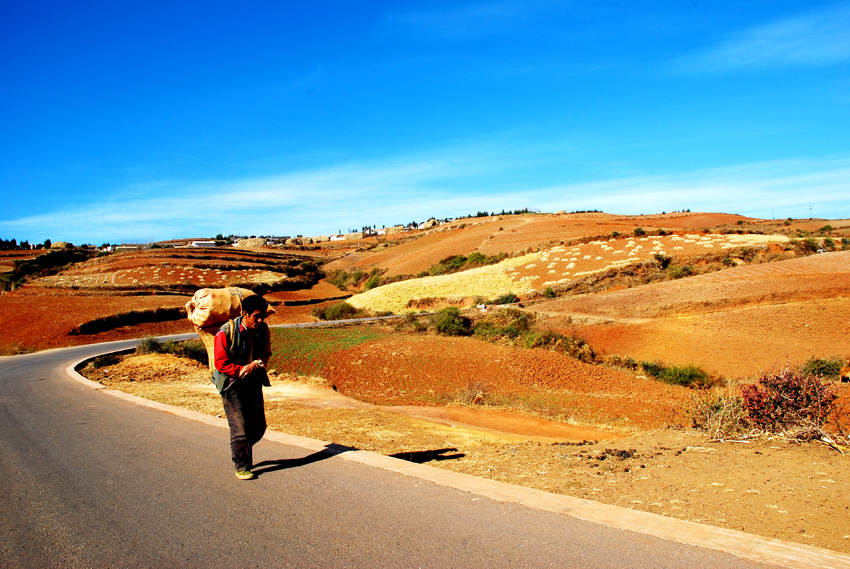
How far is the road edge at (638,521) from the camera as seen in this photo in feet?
12.5

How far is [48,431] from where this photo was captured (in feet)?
28.6

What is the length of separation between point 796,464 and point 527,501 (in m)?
3.65

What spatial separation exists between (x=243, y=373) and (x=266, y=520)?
1.70 metres

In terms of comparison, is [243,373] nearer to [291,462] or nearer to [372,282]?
[291,462]

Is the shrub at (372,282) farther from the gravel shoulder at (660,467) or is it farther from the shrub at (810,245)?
the gravel shoulder at (660,467)

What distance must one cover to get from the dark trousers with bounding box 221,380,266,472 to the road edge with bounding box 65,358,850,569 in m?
1.10

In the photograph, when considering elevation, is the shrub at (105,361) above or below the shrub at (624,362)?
above

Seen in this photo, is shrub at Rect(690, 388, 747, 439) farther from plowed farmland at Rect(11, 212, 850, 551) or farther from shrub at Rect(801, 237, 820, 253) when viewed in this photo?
shrub at Rect(801, 237, 820, 253)

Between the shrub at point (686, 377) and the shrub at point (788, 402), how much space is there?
10.7 meters

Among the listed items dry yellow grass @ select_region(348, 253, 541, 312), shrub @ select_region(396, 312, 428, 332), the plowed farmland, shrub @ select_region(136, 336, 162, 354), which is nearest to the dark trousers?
the plowed farmland

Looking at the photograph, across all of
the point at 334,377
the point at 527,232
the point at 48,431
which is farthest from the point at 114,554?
the point at 527,232

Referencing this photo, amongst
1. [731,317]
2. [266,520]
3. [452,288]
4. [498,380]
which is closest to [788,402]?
[266,520]

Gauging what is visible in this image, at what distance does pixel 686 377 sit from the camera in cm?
1850

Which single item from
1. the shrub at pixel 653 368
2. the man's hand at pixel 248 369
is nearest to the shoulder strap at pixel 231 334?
the man's hand at pixel 248 369
